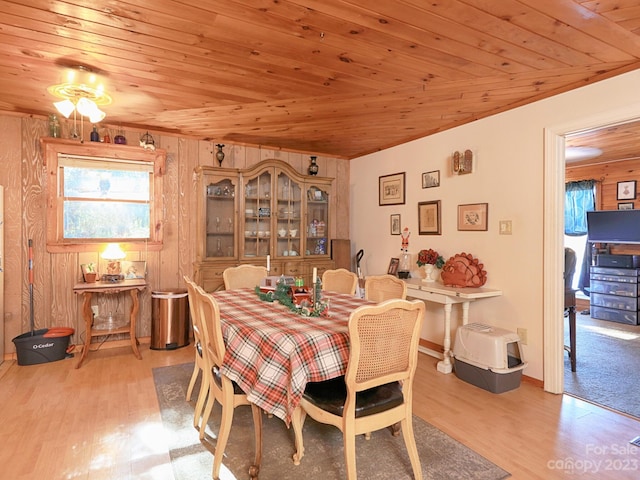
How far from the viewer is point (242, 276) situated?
3336 millimetres

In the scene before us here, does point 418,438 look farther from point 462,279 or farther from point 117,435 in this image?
point 117,435

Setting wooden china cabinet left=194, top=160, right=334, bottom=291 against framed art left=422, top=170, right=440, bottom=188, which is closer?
framed art left=422, top=170, right=440, bottom=188

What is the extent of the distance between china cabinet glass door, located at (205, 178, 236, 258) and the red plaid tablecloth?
224 centimetres

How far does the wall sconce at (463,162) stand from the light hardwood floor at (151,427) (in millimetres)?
1893

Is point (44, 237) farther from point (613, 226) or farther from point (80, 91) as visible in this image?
point (613, 226)

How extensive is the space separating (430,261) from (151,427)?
2722 millimetres

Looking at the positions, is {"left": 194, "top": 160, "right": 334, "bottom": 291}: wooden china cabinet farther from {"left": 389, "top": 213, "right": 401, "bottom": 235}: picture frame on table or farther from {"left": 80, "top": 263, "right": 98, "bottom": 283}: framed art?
{"left": 80, "top": 263, "right": 98, "bottom": 283}: framed art

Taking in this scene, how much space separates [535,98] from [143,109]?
334 centimetres

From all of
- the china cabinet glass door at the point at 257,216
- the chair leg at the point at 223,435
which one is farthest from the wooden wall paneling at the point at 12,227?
the chair leg at the point at 223,435

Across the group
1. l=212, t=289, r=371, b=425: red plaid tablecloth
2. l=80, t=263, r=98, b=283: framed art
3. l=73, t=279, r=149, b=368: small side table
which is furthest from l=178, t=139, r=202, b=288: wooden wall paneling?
l=212, t=289, r=371, b=425: red plaid tablecloth

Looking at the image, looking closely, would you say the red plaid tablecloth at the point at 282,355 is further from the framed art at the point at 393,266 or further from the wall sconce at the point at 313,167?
the wall sconce at the point at 313,167

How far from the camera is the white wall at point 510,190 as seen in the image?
2.66 metres

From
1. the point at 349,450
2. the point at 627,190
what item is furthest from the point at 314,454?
the point at 627,190

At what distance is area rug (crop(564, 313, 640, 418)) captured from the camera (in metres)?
2.66
